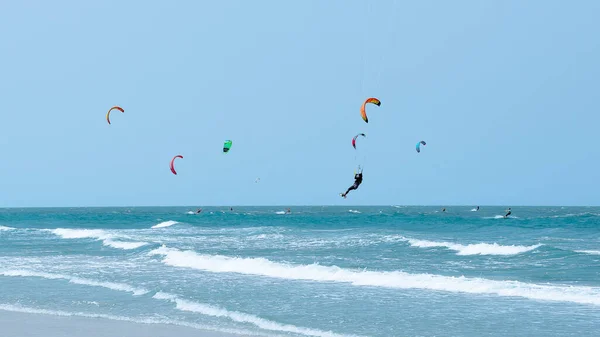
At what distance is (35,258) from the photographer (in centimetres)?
2600

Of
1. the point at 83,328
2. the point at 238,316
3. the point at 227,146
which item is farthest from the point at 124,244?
the point at 83,328

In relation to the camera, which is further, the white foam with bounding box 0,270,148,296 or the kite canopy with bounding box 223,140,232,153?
the kite canopy with bounding box 223,140,232,153

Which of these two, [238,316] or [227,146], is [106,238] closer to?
[227,146]

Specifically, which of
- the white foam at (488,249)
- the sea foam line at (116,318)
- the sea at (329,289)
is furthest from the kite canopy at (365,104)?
the sea foam line at (116,318)

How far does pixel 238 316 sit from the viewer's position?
1329 centimetres

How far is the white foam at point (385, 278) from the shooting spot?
15.7 meters

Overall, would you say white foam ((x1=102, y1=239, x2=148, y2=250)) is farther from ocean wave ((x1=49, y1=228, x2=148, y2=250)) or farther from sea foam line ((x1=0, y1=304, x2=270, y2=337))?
sea foam line ((x1=0, y1=304, x2=270, y2=337))

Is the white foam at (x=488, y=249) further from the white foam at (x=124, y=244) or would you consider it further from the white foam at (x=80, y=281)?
the white foam at (x=80, y=281)

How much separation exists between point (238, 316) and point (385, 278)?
637cm

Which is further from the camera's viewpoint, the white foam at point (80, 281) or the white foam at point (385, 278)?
the white foam at point (80, 281)

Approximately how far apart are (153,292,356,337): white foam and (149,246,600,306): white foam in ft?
16.0

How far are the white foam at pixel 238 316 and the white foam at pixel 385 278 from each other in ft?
16.0

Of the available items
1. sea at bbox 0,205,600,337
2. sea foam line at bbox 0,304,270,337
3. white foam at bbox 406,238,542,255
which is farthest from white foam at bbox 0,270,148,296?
white foam at bbox 406,238,542,255

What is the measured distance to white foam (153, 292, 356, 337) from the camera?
11805 mm
